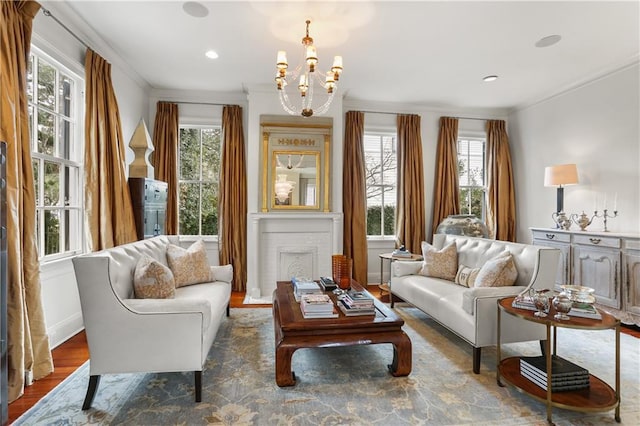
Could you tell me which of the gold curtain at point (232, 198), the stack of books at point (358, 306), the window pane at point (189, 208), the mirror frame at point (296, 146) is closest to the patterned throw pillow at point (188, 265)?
the stack of books at point (358, 306)

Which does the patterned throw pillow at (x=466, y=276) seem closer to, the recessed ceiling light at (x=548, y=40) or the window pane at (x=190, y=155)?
the recessed ceiling light at (x=548, y=40)

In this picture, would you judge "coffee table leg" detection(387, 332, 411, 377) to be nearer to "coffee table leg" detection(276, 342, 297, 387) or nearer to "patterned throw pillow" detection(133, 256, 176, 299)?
"coffee table leg" detection(276, 342, 297, 387)

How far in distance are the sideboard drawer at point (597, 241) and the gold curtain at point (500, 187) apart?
1.65 meters

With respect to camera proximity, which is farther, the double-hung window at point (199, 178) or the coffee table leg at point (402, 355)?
the double-hung window at point (199, 178)

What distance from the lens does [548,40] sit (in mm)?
3277

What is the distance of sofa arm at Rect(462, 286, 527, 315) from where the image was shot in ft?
7.94

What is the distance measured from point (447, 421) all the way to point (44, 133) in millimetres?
3728

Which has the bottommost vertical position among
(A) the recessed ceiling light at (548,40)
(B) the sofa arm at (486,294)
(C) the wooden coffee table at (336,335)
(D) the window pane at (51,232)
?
(C) the wooden coffee table at (336,335)

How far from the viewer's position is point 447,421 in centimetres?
185

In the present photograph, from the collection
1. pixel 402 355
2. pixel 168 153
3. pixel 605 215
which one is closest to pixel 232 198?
pixel 168 153

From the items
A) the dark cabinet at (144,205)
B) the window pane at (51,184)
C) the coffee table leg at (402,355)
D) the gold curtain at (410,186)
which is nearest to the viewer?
the coffee table leg at (402,355)

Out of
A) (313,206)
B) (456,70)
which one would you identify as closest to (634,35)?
(456,70)

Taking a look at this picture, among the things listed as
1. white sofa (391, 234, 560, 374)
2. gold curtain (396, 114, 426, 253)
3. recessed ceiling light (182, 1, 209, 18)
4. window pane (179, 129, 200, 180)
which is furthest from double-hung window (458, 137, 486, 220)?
recessed ceiling light (182, 1, 209, 18)

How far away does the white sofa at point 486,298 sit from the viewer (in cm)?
240
